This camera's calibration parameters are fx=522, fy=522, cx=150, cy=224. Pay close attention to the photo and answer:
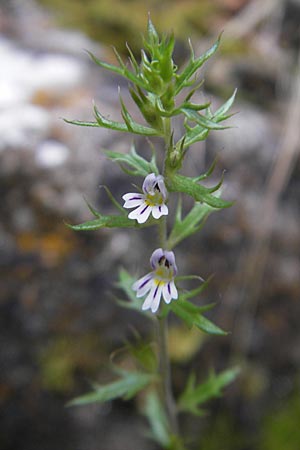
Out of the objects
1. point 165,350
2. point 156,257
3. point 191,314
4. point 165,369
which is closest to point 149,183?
point 156,257

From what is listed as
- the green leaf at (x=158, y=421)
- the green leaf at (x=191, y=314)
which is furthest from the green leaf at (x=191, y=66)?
the green leaf at (x=158, y=421)

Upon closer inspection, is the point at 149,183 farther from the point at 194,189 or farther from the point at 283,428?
the point at 283,428

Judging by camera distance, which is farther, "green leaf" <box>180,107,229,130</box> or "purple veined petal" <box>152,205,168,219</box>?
"purple veined petal" <box>152,205,168,219</box>

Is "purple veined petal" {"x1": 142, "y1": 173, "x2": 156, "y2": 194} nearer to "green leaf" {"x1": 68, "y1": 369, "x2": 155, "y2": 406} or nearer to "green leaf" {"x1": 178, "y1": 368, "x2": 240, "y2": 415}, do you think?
"green leaf" {"x1": 68, "y1": 369, "x2": 155, "y2": 406}

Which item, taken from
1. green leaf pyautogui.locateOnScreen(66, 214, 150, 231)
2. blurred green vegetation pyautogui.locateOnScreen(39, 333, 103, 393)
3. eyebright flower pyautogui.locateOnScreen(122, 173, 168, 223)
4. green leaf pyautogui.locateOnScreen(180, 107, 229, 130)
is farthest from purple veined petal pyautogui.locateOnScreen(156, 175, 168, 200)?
blurred green vegetation pyautogui.locateOnScreen(39, 333, 103, 393)

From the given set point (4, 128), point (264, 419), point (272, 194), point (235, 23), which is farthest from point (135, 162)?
point (235, 23)
